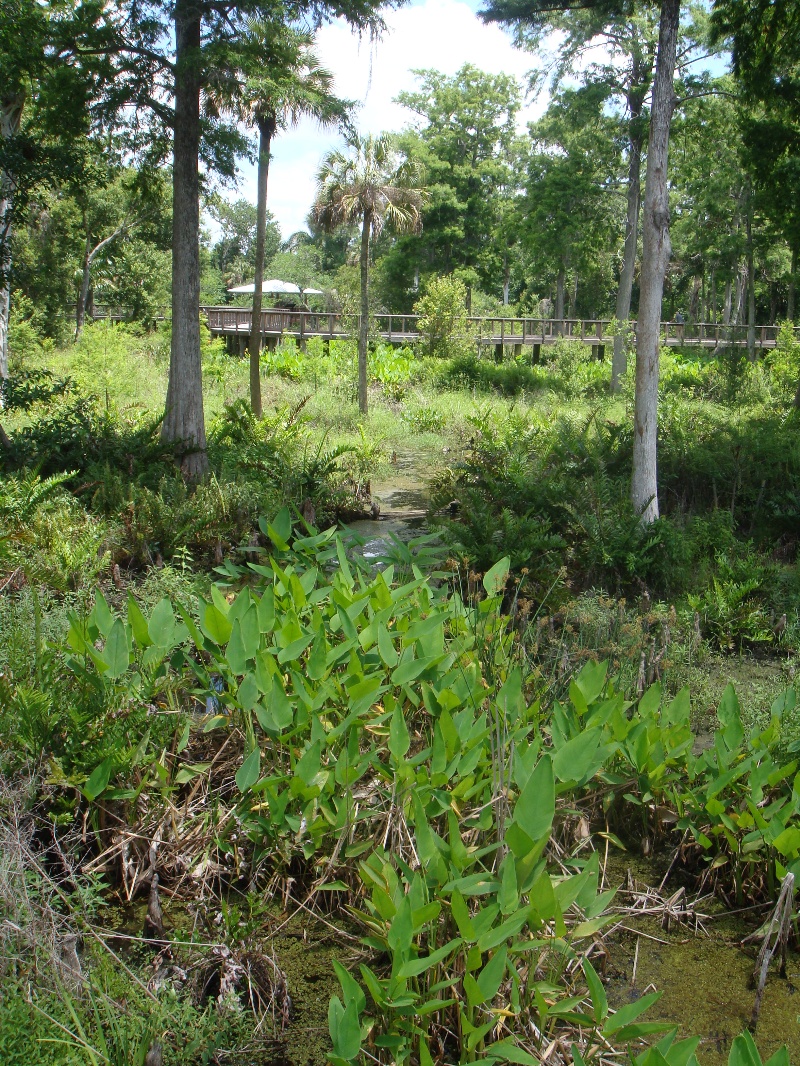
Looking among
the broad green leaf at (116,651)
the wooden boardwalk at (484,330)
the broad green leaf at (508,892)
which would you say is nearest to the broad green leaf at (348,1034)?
the broad green leaf at (508,892)

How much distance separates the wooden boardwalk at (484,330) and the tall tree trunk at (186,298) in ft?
59.4

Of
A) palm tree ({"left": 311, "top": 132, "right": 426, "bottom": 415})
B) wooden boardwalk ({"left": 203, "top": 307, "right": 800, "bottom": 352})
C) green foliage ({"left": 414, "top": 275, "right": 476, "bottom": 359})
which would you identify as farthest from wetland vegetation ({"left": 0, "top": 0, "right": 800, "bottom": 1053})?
wooden boardwalk ({"left": 203, "top": 307, "right": 800, "bottom": 352})

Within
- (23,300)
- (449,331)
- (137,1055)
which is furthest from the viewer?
(449,331)

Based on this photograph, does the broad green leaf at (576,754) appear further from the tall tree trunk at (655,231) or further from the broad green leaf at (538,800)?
the tall tree trunk at (655,231)

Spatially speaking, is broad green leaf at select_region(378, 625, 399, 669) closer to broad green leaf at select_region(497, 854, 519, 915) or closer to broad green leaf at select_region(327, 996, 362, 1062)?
broad green leaf at select_region(497, 854, 519, 915)

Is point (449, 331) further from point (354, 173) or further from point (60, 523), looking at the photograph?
point (60, 523)

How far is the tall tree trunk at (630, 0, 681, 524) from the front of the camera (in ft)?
27.3

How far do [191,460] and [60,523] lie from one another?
4014 millimetres

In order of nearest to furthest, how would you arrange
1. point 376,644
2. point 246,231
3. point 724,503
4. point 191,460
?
point 376,644
point 724,503
point 191,460
point 246,231

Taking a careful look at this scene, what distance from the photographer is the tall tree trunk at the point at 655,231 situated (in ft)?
27.3

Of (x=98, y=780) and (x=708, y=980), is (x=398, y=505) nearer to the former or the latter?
(x=98, y=780)

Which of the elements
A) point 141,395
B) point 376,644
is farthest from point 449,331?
point 376,644

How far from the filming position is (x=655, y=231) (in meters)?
8.27

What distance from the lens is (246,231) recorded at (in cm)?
9056
